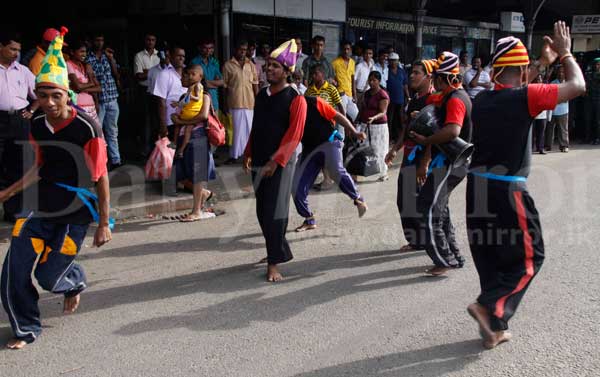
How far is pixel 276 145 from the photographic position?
523 cm

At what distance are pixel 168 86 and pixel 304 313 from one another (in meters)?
5.31

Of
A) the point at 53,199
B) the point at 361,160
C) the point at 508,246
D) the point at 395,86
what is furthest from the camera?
the point at 395,86

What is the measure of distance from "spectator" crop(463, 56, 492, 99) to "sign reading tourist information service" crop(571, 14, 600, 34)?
636 centimetres

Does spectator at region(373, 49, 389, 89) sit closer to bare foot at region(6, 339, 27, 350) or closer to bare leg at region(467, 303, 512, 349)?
bare leg at region(467, 303, 512, 349)

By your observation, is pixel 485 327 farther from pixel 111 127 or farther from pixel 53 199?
pixel 111 127

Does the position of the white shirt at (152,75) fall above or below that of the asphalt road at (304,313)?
above

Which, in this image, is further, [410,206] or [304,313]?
[410,206]

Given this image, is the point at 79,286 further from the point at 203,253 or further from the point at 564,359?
the point at 564,359

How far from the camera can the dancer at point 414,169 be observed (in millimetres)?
5594

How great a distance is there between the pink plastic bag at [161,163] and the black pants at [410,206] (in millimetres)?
2955

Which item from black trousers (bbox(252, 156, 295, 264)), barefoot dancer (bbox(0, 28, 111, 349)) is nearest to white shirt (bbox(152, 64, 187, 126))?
black trousers (bbox(252, 156, 295, 264))

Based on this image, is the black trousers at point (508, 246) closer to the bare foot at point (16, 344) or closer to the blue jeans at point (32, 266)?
the blue jeans at point (32, 266)

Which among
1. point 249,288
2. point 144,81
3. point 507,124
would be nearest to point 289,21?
point 144,81

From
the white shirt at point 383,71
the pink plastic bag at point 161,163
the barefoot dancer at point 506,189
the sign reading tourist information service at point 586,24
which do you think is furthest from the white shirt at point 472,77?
the barefoot dancer at point 506,189
